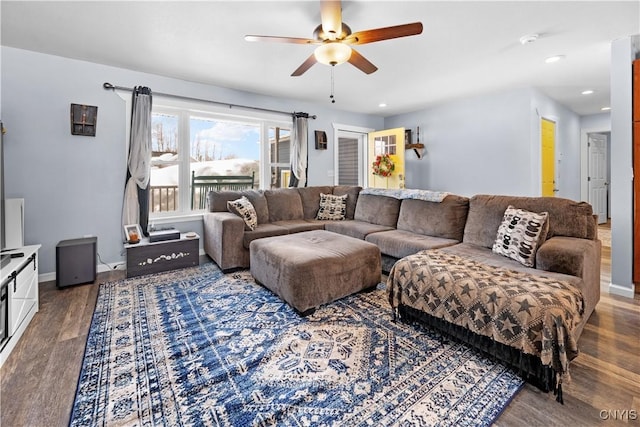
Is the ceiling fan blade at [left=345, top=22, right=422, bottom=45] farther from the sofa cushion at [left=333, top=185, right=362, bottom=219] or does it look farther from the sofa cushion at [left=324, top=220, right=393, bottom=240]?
the sofa cushion at [left=333, top=185, right=362, bottom=219]

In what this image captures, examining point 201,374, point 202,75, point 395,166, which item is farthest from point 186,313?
point 395,166

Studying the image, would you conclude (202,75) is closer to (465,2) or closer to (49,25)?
(49,25)

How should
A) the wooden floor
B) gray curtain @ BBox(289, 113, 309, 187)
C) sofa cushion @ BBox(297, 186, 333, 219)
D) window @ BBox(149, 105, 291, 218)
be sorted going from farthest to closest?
gray curtain @ BBox(289, 113, 309, 187)
sofa cushion @ BBox(297, 186, 333, 219)
window @ BBox(149, 105, 291, 218)
the wooden floor

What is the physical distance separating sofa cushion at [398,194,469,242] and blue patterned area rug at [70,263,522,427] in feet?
4.13

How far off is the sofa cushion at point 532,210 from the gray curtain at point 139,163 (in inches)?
146

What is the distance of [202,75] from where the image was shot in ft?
12.3

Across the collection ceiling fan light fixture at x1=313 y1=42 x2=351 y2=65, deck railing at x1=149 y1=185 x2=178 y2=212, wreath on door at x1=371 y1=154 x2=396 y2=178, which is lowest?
deck railing at x1=149 y1=185 x2=178 y2=212

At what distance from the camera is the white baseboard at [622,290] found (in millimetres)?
2693

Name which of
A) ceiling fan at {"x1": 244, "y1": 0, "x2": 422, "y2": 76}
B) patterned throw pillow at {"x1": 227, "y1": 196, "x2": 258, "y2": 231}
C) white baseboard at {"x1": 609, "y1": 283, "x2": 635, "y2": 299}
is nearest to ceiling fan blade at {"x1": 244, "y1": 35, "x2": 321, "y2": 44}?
ceiling fan at {"x1": 244, "y1": 0, "x2": 422, "y2": 76}

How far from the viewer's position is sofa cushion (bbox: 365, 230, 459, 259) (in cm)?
295

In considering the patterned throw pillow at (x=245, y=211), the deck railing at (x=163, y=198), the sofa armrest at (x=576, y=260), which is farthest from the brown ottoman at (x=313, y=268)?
the deck railing at (x=163, y=198)

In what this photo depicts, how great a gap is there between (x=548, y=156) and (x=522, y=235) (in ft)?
11.6

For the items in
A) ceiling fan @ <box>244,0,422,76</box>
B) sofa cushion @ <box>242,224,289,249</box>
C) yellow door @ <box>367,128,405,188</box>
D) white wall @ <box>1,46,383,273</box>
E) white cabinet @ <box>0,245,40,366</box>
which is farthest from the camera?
yellow door @ <box>367,128,405,188</box>

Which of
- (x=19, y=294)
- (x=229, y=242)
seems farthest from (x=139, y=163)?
(x=19, y=294)
